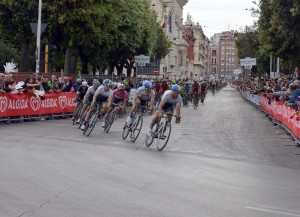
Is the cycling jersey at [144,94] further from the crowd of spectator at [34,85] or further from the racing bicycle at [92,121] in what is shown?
the crowd of spectator at [34,85]

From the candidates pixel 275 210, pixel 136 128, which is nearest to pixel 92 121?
pixel 136 128

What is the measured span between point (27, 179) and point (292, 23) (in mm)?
24186

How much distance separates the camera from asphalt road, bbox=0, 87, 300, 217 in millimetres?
8961

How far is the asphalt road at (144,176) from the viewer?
29.4ft

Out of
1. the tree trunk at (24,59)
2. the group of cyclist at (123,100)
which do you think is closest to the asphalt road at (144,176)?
the group of cyclist at (123,100)

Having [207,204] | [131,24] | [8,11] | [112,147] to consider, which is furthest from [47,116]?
[131,24]

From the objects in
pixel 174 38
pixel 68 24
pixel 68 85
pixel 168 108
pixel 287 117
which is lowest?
pixel 287 117

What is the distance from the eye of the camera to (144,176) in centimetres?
1204

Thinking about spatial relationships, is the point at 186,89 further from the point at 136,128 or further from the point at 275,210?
the point at 275,210

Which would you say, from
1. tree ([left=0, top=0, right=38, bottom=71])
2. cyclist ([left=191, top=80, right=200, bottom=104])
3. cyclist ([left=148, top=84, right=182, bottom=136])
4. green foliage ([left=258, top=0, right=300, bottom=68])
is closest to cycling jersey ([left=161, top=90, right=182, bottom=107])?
cyclist ([left=148, top=84, right=182, bottom=136])

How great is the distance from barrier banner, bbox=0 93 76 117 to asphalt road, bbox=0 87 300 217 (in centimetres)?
358

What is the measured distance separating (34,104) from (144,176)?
15909 millimetres

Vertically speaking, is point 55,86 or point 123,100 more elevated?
point 55,86

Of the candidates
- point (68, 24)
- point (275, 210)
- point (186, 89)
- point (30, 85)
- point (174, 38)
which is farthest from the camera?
point (174, 38)
